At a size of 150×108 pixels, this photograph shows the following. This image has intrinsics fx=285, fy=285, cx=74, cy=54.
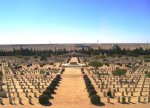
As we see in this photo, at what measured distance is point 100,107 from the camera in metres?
26.0

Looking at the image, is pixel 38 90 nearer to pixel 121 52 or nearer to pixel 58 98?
pixel 58 98

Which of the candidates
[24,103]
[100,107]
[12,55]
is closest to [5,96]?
[24,103]

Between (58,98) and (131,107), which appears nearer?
(131,107)

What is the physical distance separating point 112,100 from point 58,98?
5607 mm

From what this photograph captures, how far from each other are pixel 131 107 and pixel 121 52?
9050 cm

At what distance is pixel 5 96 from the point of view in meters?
30.8

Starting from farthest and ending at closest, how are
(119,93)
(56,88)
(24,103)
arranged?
1. (56,88)
2. (119,93)
3. (24,103)

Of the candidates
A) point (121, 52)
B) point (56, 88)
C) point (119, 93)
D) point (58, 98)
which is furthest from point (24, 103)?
point (121, 52)

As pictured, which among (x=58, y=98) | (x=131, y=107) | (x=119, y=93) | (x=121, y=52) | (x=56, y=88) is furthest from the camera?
(x=121, y=52)

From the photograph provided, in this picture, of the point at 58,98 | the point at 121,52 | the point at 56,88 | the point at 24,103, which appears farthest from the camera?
the point at 121,52

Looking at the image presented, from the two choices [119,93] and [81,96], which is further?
[119,93]

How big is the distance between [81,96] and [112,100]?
3666 mm

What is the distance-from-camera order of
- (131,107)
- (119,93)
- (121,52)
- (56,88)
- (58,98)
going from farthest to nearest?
1. (121,52)
2. (56,88)
3. (119,93)
4. (58,98)
5. (131,107)

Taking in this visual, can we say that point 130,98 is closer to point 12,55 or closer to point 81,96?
point 81,96
